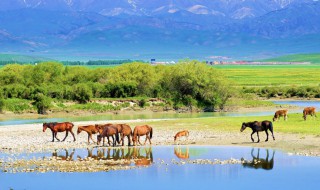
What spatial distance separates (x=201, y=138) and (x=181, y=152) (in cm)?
543

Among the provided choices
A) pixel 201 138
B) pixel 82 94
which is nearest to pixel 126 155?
pixel 201 138

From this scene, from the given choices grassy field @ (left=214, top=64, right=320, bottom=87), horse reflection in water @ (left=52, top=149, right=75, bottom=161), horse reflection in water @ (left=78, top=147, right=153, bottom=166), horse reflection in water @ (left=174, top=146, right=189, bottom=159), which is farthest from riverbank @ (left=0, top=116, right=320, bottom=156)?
grassy field @ (left=214, top=64, right=320, bottom=87)

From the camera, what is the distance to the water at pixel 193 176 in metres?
28.0

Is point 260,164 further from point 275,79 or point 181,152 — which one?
point 275,79

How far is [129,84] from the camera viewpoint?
7656 cm

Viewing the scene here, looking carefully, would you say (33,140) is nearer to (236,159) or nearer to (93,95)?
(236,159)

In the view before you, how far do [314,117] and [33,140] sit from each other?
20.1 m

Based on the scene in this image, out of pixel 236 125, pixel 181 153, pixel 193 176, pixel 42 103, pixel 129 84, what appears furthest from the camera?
pixel 129 84

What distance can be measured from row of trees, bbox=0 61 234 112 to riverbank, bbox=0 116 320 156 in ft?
69.9

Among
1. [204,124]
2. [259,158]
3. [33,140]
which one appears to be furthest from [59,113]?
[259,158]

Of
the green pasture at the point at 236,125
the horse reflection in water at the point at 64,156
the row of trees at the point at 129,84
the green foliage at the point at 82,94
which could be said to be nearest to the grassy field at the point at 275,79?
the row of trees at the point at 129,84

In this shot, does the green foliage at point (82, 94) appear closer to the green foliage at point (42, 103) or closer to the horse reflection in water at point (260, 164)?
the green foliage at point (42, 103)

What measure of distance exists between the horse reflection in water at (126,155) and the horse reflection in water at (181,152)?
48.6 inches

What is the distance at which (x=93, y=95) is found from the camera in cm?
7500
